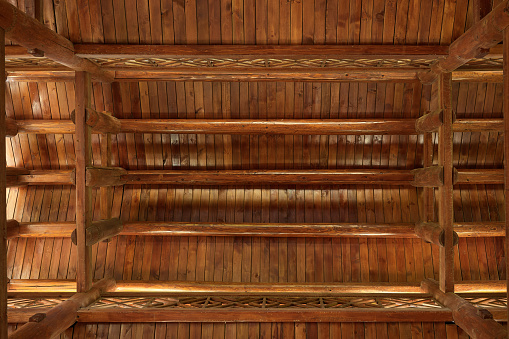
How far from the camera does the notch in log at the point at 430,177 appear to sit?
4656 millimetres

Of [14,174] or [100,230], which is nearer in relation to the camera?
[100,230]

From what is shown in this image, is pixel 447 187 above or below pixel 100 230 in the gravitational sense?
above

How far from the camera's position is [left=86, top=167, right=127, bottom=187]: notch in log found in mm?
4742

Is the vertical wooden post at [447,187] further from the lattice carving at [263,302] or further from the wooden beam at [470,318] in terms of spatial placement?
the lattice carving at [263,302]

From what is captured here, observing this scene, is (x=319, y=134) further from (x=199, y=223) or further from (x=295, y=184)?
(x=199, y=223)

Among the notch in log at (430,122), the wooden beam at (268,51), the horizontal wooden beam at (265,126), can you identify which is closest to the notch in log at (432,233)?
the notch in log at (430,122)

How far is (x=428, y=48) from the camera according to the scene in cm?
442

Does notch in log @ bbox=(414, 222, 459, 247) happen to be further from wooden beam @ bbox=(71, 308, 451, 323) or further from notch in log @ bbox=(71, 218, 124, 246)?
notch in log @ bbox=(71, 218, 124, 246)

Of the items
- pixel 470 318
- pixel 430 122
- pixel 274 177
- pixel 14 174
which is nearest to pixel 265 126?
pixel 274 177

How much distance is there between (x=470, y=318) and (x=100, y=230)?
499 cm

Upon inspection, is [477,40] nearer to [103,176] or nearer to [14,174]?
[103,176]

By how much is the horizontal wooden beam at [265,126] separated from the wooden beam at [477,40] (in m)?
1.18

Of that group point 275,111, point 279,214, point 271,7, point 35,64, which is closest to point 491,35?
point 271,7

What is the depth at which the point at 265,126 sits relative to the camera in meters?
5.79
